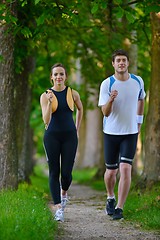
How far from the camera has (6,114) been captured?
10.7 metres

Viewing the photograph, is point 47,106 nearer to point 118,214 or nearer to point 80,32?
point 118,214

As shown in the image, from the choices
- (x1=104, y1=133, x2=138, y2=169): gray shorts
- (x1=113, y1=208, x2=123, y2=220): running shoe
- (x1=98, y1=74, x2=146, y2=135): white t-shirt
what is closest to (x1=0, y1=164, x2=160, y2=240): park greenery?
(x1=113, y1=208, x2=123, y2=220): running shoe

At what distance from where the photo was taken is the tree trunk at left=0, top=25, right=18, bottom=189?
10672 mm

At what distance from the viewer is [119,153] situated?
920 cm

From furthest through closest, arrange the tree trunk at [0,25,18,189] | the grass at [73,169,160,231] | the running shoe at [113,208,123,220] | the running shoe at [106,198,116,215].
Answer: the tree trunk at [0,25,18,189], the running shoe at [106,198,116,215], the running shoe at [113,208,123,220], the grass at [73,169,160,231]

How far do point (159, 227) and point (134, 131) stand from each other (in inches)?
61.4

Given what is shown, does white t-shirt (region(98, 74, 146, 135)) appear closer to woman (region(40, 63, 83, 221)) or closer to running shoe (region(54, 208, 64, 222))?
woman (region(40, 63, 83, 221))

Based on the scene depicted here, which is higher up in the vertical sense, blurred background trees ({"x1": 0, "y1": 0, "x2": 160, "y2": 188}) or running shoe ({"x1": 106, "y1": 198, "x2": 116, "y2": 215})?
blurred background trees ({"x1": 0, "y1": 0, "x2": 160, "y2": 188})

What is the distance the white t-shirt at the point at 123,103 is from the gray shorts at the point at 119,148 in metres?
0.10

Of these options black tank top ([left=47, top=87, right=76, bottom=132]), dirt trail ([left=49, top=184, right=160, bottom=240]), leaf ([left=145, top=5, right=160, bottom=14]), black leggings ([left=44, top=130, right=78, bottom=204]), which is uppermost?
leaf ([left=145, top=5, right=160, bottom=14])

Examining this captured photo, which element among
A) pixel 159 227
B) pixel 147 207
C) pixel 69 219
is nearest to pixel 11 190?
pixel 69 219

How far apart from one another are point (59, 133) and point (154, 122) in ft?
10.6

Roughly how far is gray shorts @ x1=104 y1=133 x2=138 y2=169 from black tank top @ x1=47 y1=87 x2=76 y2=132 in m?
0.74

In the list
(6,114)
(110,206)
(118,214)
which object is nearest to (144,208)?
(110,206)
